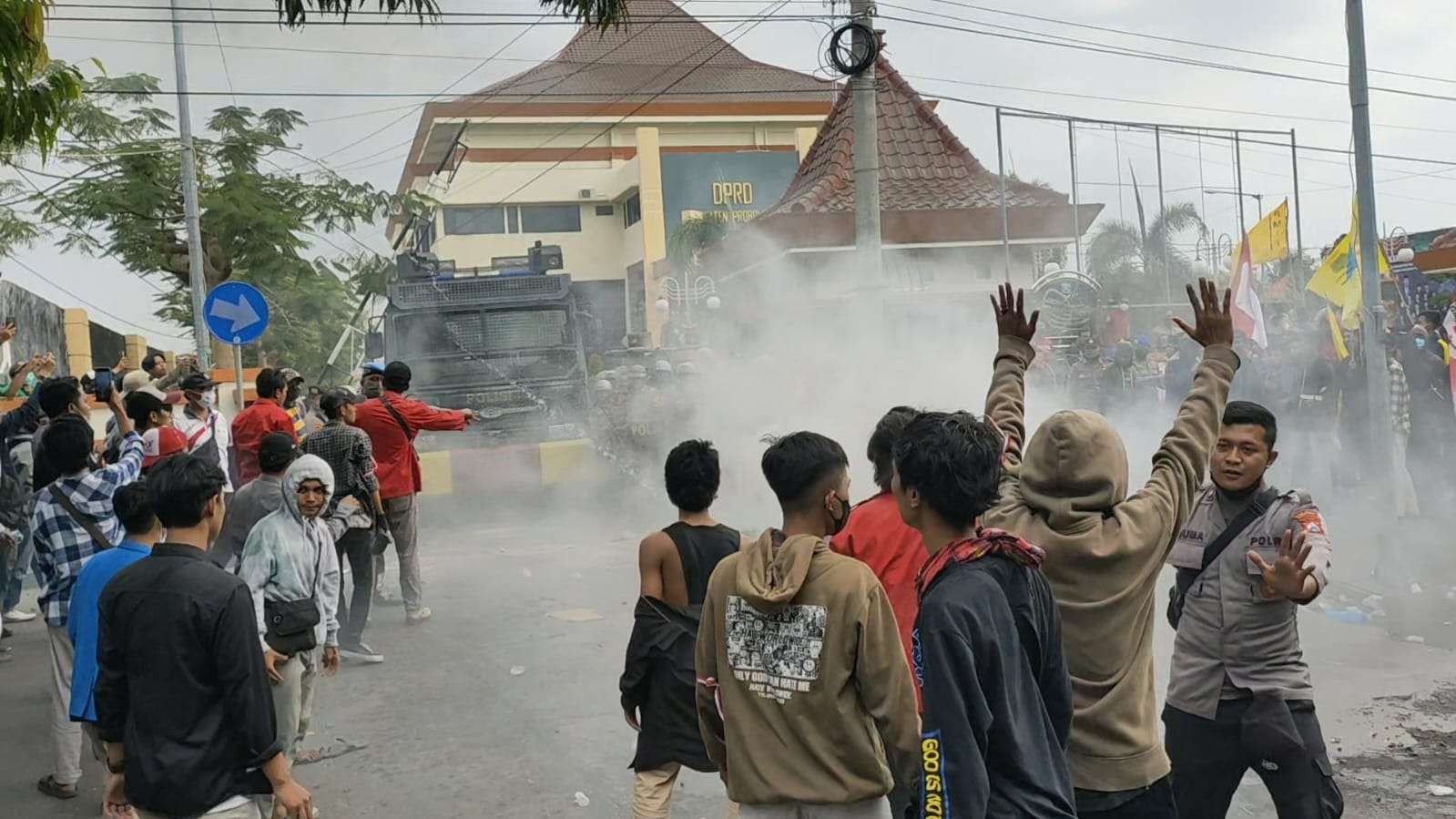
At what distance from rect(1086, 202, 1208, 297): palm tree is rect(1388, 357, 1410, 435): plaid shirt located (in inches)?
410

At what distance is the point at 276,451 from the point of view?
17.5ft

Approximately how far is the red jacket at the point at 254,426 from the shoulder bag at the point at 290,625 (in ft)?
10.9

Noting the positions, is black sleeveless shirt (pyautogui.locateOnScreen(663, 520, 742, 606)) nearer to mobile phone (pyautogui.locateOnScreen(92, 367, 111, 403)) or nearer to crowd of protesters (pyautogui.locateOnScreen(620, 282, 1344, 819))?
crowd of protesters (pyautogui.locateOnScreen(620, 282, 1344, 819))

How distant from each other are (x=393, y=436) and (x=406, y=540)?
70cm

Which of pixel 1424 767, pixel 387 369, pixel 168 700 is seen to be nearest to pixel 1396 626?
pixel 1424 767

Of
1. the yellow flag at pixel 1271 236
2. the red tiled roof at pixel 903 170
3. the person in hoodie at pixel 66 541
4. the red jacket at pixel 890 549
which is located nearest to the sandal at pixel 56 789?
the person in hoodie at pixel 66 541

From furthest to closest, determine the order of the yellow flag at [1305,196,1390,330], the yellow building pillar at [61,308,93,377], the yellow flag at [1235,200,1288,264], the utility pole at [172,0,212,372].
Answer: the yellow building pillar at [61,308,93,377], the utility pole at [172,0,212,372], the yellow flag at [1235,200,1288,264], the yellow flag at [1305,196,1390,330]

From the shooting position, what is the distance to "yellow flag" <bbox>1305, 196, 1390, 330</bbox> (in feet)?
34.4

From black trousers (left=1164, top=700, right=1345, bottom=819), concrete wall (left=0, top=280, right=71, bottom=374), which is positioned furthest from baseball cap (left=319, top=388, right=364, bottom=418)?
concrete wall (left=0, top=280, right=71, bottom=374)

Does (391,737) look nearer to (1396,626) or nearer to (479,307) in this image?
(1396,626)

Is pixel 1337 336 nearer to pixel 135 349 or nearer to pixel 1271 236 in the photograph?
pixel 1271 236

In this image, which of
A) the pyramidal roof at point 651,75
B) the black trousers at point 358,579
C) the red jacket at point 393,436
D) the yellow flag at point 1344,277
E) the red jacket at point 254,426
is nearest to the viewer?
the black trousers at point 358,579

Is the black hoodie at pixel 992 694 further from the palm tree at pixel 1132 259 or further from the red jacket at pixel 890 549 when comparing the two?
the palm tree at pixel 1132 259

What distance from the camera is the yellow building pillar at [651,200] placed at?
3994cm
